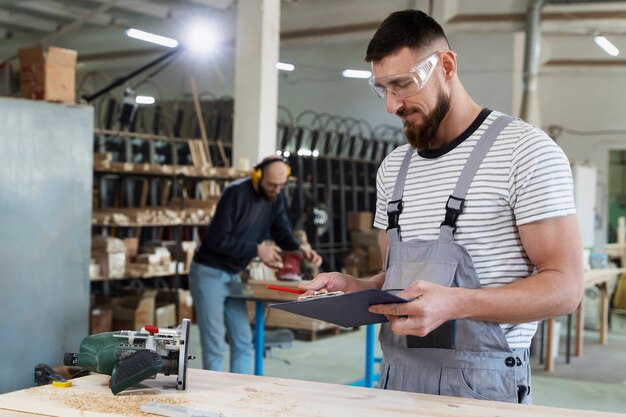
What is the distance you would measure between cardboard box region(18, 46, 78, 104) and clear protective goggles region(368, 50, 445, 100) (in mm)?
3158

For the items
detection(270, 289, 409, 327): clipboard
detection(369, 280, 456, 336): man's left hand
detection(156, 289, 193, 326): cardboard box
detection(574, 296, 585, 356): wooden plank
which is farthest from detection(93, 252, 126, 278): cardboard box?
detection(369, 280, 456, 336): man's left hand

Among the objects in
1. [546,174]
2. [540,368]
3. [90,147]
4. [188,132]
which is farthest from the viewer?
[188,132]

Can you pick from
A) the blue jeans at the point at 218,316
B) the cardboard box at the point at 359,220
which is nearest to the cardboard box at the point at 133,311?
the blue jeans at the point at 218,316

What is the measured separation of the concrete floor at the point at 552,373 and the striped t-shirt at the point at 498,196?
3.72 metres

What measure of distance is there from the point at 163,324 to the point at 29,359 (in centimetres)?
260

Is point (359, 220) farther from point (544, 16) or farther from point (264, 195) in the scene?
point (264, 195)

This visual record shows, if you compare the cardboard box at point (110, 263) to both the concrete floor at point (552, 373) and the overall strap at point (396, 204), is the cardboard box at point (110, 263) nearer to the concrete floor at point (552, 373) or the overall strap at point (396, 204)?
the concrete floor at point (552, 373)

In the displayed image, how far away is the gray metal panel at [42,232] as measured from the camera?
4.21 metres

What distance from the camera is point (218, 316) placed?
15.5ft

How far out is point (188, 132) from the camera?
37.2 feet

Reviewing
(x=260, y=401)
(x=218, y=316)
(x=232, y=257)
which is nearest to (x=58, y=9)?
(x=232, y=257)

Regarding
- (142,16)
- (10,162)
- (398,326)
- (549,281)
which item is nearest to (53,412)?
(398,326)

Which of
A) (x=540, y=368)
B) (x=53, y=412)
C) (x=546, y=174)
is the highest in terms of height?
(x=546, y=174)

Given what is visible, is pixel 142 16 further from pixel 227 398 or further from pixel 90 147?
pixel 227 398
